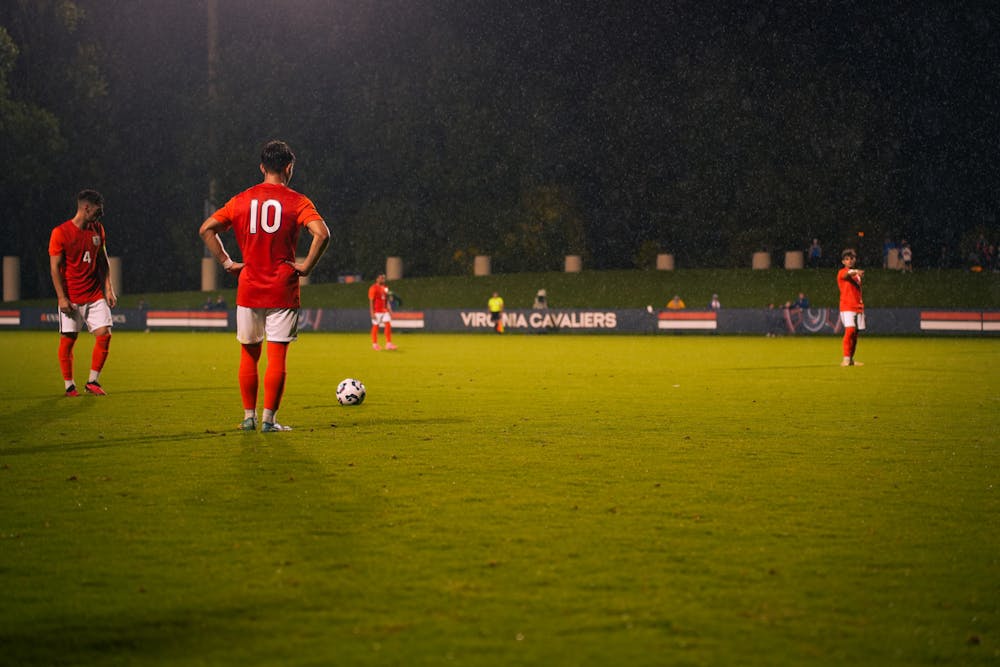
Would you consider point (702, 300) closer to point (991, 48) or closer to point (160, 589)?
point (991, 48)

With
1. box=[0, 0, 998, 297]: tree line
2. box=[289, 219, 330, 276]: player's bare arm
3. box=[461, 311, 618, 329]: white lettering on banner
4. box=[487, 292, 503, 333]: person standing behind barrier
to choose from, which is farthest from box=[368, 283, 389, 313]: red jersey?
box=[0, 0, 998, 297]: tree line

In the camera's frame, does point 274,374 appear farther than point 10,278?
No

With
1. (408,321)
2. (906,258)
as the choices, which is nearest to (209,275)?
(408,321)

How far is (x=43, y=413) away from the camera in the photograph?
12.9 m

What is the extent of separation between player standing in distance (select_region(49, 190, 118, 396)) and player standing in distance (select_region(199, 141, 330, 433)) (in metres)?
4.61

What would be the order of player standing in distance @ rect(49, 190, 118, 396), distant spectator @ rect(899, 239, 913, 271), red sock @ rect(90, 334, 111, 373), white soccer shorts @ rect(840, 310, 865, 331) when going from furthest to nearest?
distant spectator @ rect(899, 239, 913, 271), white soccer shorts @ rect(840, 310, 865, 331), red sock @ rect(90, 334, 111, 373), player standing in distance @ rect(49, 190, 118, 396)

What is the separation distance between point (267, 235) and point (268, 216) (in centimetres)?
18

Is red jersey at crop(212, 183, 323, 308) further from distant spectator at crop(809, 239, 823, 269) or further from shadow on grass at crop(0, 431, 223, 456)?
distant spectator at crop(809, 239, 823, 269)

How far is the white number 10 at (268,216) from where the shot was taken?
10.4 m

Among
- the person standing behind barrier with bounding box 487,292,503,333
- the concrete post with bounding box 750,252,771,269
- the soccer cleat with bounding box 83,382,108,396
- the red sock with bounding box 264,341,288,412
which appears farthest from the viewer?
the concrete post with bounding box 750,252,771,269

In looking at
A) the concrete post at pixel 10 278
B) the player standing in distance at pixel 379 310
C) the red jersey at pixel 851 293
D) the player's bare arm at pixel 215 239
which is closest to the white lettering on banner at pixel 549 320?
the player standing in distance at pixel 379 310

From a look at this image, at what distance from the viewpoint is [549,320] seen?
44.4 m

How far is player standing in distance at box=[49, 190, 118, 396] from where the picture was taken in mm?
14219

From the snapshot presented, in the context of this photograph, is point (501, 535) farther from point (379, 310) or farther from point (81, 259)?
point (379, 310)
